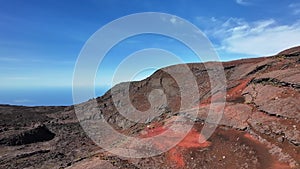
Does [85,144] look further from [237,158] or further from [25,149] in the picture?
[237,158]

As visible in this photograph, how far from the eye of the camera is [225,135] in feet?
56.6

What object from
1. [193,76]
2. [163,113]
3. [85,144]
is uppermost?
[193,76]

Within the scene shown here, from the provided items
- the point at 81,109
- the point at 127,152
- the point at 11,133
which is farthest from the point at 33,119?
the point at 127,152

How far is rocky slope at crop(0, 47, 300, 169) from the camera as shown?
15406 mm

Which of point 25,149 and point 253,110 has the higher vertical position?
point 253,110

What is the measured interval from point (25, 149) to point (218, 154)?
17.1 meters

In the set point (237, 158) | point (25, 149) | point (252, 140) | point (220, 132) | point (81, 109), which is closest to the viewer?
point (237, 158)

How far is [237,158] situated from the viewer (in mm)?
15211

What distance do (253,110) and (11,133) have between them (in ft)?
71.0

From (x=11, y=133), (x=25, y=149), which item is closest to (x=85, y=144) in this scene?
(x=25, y=149)

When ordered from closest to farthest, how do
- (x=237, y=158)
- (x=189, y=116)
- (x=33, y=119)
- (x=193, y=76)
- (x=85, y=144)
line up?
1. (x=237, y=158)
2. (x=189, y=116)
3. (x=85, y=144)
4. (x=193, y=76)
5. (x=33, y=119)

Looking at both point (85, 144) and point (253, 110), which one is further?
point (85, 144)

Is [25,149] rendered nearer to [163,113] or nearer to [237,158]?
[163,113]

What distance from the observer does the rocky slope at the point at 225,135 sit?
1541cm
